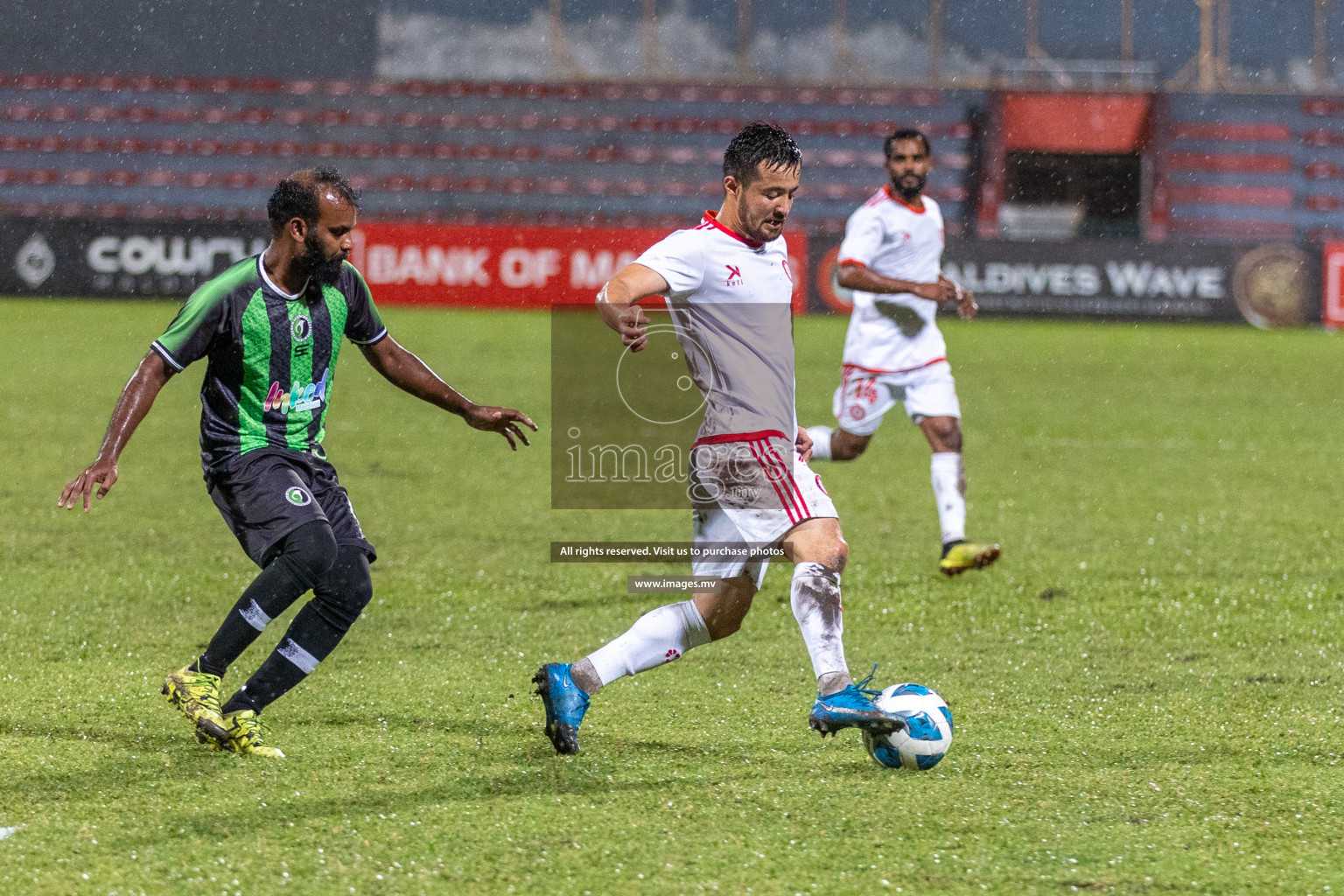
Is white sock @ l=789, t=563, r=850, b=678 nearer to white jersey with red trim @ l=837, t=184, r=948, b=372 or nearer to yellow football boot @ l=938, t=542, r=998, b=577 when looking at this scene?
yellow football boot @ l=938, t=542, r=998, b=577

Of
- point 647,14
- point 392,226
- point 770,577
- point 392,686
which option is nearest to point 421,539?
point 770,577

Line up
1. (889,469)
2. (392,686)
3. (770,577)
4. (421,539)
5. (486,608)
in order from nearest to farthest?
(392,686)
(486,608)
(770,577)
(421,539)
(889,469)

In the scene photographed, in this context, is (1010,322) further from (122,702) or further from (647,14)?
(122,702)

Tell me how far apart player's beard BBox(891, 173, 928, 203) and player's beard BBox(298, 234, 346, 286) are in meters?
3.89

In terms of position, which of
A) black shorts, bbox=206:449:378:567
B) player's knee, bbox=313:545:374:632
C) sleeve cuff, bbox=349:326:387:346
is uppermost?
sleeve cuff, bbox=349:326:387:346

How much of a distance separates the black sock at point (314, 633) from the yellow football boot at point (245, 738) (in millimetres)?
66

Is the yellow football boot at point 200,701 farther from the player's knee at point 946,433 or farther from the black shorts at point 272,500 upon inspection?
the player's knee at point 946,433

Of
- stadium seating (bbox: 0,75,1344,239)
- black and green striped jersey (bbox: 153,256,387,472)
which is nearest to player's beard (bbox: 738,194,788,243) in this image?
black and green striped jersey (bbox: 153,256,387,472)

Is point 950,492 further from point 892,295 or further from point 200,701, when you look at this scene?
point 200,701

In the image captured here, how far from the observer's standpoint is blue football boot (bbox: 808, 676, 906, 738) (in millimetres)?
3783

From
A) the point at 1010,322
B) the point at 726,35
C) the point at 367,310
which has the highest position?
the point at 726,35

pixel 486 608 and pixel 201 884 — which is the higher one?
pixel 201 884

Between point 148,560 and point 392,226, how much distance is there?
1644cm

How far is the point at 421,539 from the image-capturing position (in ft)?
25.4
